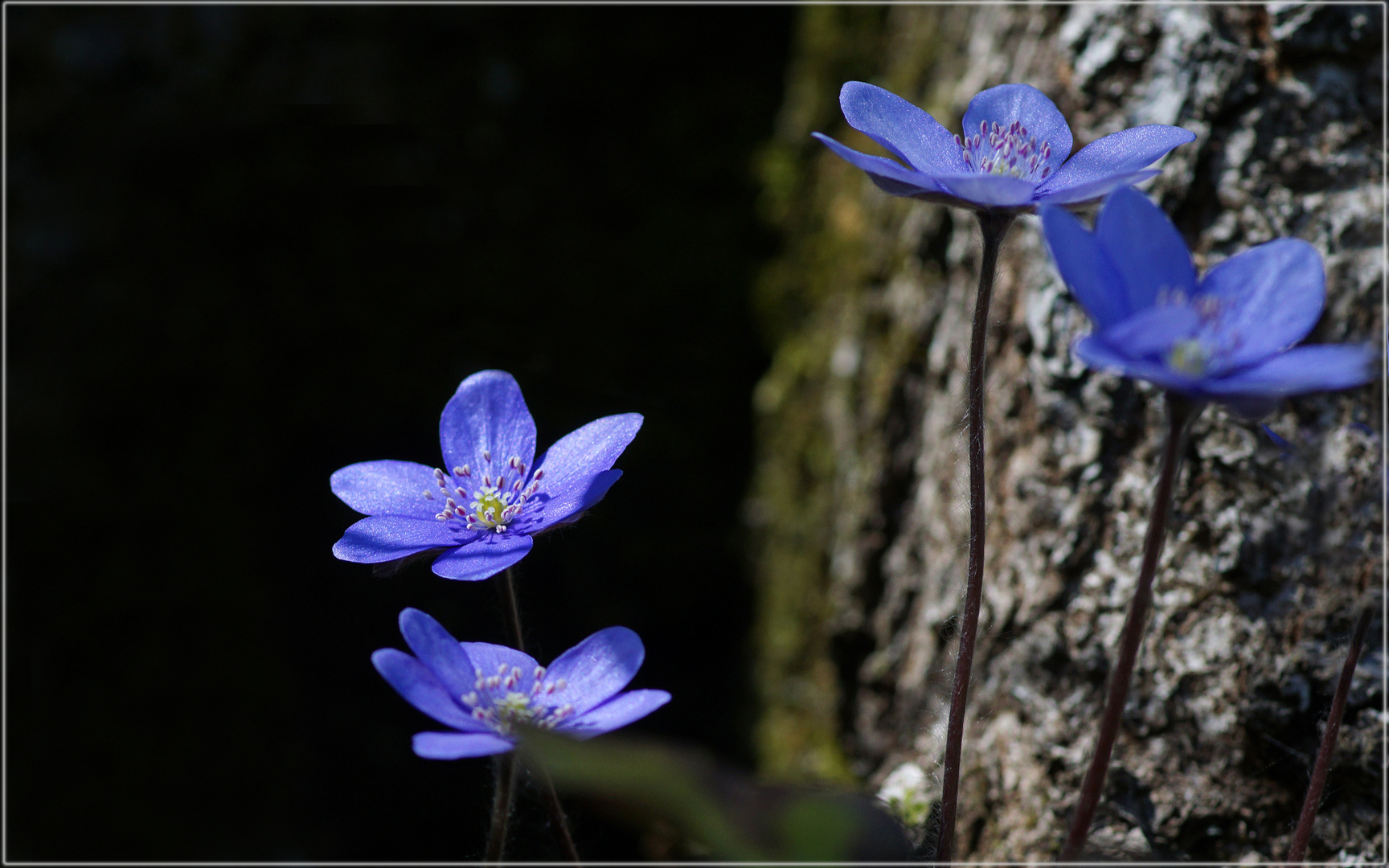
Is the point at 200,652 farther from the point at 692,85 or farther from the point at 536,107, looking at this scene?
the point at 692,85

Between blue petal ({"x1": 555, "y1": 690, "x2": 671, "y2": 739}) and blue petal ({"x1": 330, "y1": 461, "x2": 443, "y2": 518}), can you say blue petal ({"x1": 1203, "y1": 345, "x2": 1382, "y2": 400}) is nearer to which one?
blue petal ({"x1": 555, "y1": 690, "x2": 671, "y2": 739})

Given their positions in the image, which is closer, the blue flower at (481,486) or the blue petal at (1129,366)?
the blue petal at (1129,366)

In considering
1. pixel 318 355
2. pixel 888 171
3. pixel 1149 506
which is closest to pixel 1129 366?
pixel 888 171

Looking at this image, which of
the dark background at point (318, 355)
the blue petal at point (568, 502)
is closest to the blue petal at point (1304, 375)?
the blue petal at point (568, 502)

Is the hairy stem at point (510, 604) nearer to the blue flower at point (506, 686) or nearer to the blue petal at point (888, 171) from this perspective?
the blue flower at point (506, 686)

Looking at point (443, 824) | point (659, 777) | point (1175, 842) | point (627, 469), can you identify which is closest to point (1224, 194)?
point (1175, 842)

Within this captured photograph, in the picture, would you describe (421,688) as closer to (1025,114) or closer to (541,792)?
(541,792)

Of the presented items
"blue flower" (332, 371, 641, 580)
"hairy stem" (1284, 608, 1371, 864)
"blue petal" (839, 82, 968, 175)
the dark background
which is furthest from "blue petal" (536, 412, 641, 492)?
the dark background
